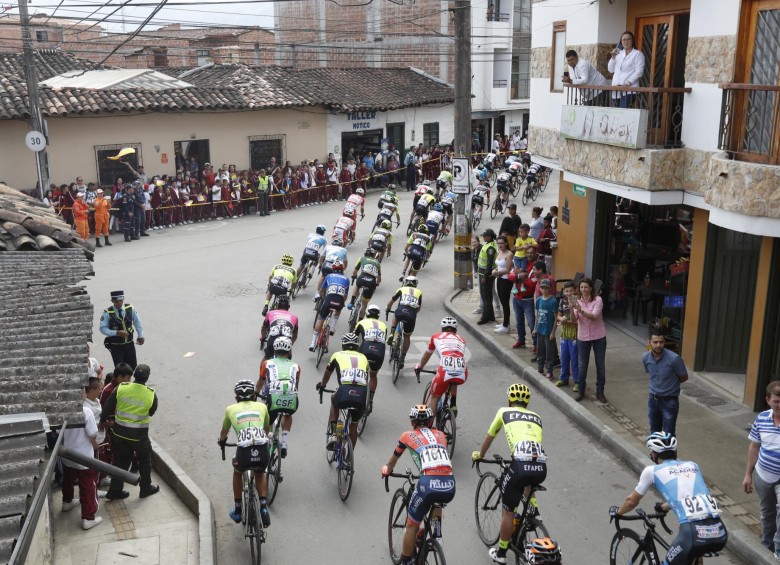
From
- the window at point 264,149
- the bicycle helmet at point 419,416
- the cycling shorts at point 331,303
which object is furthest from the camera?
the window at point 264,149

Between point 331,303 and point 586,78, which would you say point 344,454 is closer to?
point 331,303

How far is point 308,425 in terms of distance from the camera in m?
11.6

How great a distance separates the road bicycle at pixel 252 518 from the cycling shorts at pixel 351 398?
1580 mm

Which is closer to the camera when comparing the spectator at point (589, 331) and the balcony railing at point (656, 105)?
the spectator at point (589, 331)

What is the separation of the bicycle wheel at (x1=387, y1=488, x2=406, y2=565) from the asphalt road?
0.14 meters

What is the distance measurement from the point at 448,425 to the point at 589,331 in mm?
2588

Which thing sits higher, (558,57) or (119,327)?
(558,57)

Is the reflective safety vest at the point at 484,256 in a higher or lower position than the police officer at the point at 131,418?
higher

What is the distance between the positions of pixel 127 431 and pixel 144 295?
362 inches

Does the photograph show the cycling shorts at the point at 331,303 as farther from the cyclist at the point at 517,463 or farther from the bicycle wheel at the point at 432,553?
the bicycle wheel at the point at 432,553

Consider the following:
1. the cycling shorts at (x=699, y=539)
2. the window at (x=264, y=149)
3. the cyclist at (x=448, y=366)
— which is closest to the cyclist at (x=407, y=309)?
the cyclist at (x=448, y=366)

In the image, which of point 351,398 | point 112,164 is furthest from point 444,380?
point 112,164

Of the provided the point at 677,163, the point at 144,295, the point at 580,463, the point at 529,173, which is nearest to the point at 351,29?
the point at 529,173

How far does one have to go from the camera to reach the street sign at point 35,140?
69.7ft
